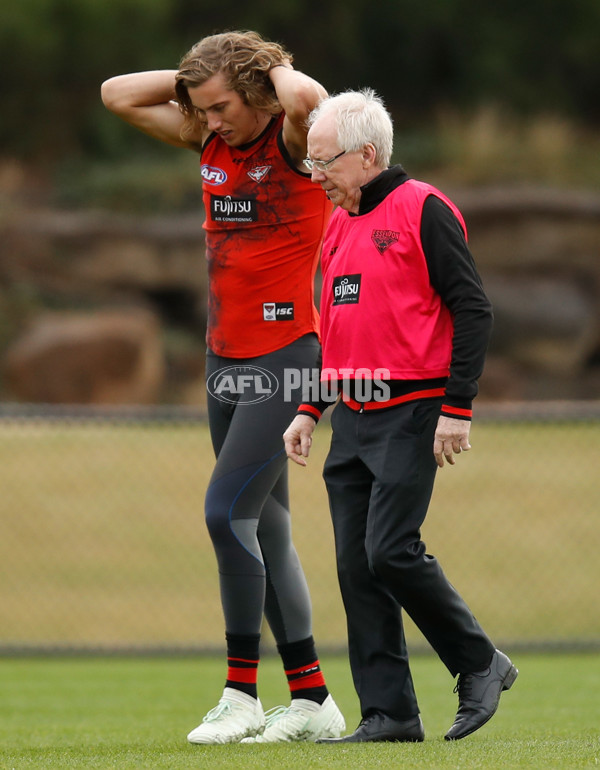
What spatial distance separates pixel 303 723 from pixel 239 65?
215 centimetres

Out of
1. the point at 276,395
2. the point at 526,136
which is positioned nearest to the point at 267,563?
the point at 276,395

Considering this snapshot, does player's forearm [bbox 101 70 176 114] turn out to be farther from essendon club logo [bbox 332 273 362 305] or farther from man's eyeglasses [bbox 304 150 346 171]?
essendon club logo [bbox 332 273 362 305]

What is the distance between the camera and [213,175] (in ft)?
12.7

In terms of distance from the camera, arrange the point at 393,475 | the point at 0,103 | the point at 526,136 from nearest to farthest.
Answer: the point at 393,475, the point at 526,136, the point at 0,103

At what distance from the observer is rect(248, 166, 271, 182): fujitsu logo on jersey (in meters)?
3.82

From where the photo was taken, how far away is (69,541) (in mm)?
9805

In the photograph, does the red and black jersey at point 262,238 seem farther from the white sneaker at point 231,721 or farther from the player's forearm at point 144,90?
the white sneaker at point 231,721

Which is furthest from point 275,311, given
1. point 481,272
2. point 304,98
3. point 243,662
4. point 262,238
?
point 481,272

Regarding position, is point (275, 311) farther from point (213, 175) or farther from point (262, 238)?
point (213, 175)

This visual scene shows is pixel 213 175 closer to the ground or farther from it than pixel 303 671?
farther from it

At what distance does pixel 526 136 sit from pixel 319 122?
18772 millimetres

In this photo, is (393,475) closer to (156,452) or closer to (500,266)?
(156,452)

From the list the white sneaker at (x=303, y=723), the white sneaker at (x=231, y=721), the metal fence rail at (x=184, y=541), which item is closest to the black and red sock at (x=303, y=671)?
the white sneaker at (x=303, y=723)

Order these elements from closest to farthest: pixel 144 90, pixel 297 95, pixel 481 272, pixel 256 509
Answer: pixel 297 95
pixel 256 509
pixel 144 90
pixel 481 272
